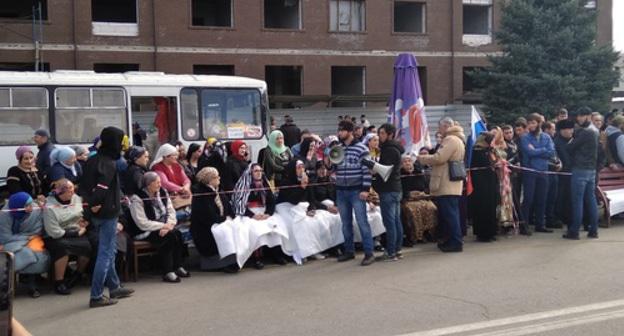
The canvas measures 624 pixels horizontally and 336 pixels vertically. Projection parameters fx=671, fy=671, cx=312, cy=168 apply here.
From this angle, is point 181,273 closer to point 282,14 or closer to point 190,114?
point 190,114

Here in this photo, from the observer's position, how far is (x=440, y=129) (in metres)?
10.3

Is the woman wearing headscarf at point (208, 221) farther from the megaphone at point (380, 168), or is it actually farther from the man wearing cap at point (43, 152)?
the man wearing cap at point (43, 152)

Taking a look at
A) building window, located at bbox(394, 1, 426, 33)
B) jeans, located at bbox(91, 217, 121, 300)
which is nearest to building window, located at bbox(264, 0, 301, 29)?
building window, located at bbox(394, 1, 426, 33)

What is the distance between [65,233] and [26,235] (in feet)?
1.44

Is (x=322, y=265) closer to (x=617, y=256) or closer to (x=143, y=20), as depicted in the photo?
(x=617, y=256)

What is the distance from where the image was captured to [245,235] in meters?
9.10

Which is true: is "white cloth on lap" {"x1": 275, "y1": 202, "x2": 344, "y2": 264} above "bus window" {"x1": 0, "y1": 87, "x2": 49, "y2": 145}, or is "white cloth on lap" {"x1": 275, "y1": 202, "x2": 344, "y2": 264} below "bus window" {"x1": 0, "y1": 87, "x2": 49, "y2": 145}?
below

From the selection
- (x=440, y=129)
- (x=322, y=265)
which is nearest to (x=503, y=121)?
(x=440, y=129)

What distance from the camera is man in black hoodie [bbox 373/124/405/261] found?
368 inches

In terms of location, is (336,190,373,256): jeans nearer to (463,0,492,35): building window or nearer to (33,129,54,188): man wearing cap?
(33,129,54,188): man wearing cap

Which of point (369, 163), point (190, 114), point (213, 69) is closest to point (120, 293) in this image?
point (369, 163)

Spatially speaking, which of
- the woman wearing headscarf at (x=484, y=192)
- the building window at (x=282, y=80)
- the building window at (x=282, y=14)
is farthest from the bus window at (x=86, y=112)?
the building window at (x=282, y=80)

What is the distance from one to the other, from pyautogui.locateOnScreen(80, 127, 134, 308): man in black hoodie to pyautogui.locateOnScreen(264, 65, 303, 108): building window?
88.6 ft

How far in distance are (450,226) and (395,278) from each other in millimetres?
2067
